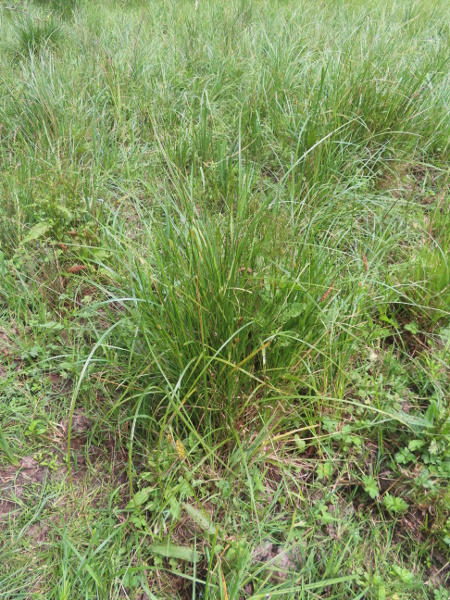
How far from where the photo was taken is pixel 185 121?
263 centimetres

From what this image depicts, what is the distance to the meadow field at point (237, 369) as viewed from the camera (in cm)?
127

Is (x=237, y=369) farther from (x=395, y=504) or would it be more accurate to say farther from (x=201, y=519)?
(x=395, y=504)

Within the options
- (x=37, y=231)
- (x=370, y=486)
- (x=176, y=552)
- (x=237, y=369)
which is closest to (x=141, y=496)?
(x=176, y=552)

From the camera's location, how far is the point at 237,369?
134 centimetres

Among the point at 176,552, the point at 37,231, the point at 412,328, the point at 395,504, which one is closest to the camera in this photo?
the point at 176,552

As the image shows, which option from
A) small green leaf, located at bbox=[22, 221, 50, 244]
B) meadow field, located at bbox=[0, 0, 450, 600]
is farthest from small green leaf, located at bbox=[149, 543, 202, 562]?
small green leaf, located at bbox=[22, 221, 50, 244]

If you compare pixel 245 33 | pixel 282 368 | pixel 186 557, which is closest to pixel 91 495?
pixel 186 557

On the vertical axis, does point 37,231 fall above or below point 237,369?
above

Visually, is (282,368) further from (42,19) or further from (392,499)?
(42,19)

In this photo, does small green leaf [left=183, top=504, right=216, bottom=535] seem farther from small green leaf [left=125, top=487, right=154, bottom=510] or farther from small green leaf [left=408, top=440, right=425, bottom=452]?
small green leaf [left=408, top=440, right=425, bottom=452]

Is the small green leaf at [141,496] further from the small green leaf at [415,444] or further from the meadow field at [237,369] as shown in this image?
the small green leaf at [415,444]

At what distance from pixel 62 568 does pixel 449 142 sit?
267cm

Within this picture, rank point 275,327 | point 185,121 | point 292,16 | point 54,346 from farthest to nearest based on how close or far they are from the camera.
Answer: point 292,16
point 185,121
point 54,346
point 275,327

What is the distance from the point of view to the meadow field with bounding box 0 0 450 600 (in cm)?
127
